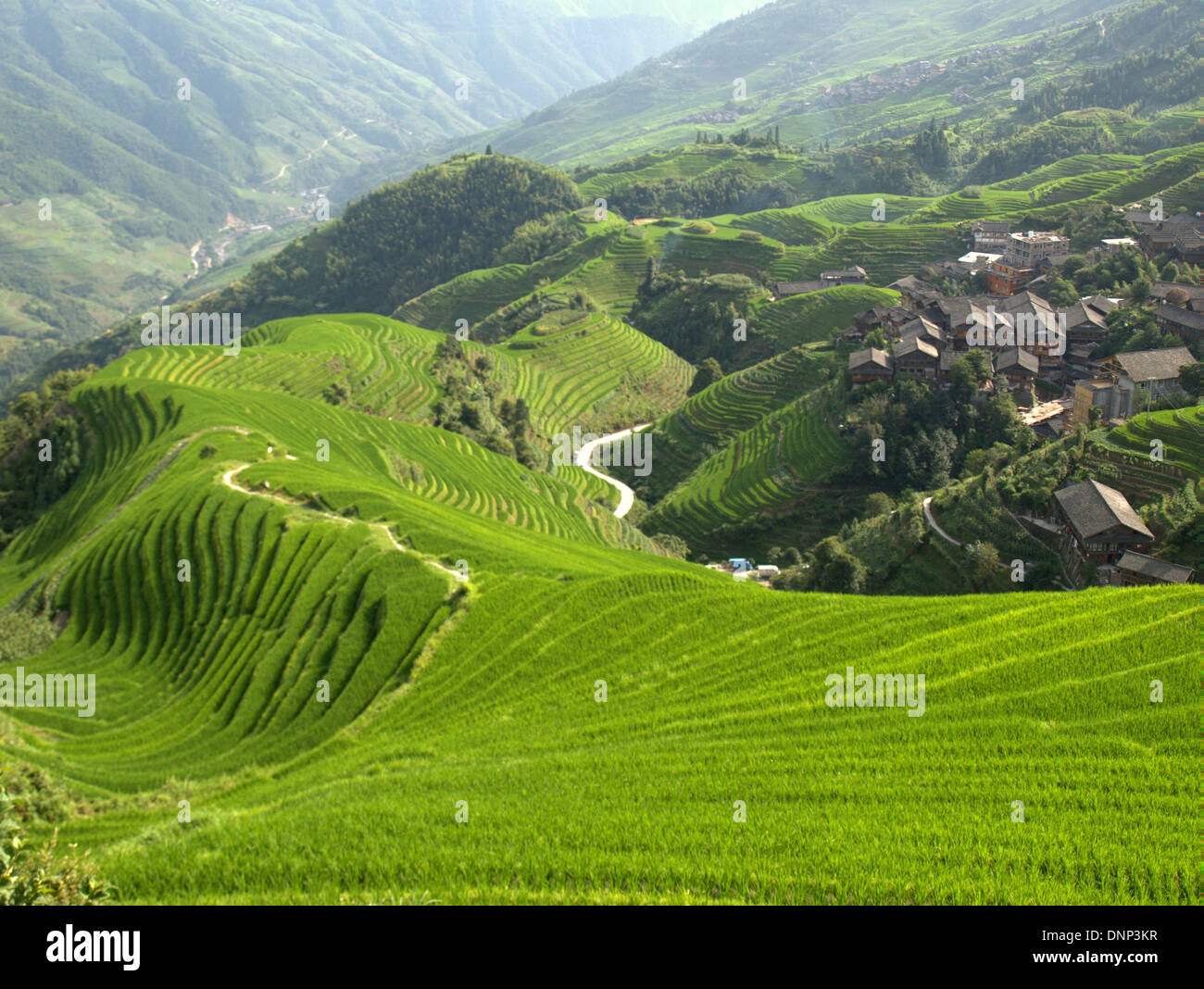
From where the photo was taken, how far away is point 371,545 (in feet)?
95.0

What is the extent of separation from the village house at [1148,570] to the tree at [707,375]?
59.4 m

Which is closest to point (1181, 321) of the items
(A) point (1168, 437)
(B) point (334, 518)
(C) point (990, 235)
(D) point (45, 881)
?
(A) point (1168, 437)

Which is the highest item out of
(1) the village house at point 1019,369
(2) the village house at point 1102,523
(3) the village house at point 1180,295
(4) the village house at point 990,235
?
(4) the village house at point 990,235

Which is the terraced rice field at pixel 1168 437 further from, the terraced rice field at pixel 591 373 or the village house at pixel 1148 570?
the terraced rice field at pixel 591 373

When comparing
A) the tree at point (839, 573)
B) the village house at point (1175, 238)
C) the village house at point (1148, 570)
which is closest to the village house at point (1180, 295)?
the village house at point (1175, 238)

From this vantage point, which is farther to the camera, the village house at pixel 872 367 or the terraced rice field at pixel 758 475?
the village house at pixel 872 367

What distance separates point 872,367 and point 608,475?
2386 centimetres

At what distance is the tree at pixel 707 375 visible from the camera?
296 ft

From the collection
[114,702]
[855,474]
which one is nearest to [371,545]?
[114,702]

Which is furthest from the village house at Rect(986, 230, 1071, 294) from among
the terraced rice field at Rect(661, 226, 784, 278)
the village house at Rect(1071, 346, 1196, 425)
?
the terraced rice field at Rect(661, 226, 784, 278)

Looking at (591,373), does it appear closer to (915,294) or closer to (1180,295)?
(915,294)

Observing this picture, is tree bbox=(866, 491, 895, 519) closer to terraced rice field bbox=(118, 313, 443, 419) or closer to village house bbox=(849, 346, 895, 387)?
village house bbox=(849, 346, 895, 387)

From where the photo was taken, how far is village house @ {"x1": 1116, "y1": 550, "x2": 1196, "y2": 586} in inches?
1211

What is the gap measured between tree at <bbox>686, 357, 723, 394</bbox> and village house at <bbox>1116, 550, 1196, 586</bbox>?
195 feet
